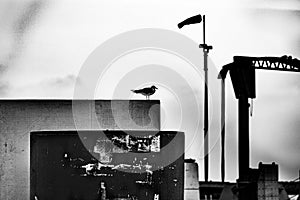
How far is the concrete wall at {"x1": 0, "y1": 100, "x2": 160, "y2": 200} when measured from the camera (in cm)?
2002

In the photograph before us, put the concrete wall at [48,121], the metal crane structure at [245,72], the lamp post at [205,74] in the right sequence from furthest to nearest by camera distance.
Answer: the metal crane structure at [245,72], the lamp post at [205,74], the concrete wall at [48,121]

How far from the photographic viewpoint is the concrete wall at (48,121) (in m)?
20.0

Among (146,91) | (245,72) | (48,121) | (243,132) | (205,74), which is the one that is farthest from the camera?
(243,132)

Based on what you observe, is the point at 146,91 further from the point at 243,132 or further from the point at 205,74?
the point at 243,132

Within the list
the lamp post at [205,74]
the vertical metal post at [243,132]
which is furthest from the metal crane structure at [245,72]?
the lamp post at [205,74]

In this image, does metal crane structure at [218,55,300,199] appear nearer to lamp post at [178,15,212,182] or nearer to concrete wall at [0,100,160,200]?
lamp post at [178,15,212,182]

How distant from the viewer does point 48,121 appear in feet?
66.0

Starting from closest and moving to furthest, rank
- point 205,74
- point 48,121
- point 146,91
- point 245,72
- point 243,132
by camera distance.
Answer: point 48,121 < point 146,91 < point 205,74 < point 245,72 < point 243,132

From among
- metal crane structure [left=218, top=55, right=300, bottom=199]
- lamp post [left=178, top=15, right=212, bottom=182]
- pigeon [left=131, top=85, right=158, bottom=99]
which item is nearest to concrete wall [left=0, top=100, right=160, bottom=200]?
pigeon [left=131, top=85, right=158, bottom=99]

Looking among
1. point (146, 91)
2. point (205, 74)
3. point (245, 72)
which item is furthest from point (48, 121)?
point (245, 72)

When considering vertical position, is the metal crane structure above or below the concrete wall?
above

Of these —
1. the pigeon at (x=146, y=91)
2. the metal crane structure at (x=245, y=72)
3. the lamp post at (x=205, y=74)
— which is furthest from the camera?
the metal crane structure at (x=245, y=72)

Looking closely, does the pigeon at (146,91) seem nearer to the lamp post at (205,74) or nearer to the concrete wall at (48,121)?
the concrete wall at (48,121)

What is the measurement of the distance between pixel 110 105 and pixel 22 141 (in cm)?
237
